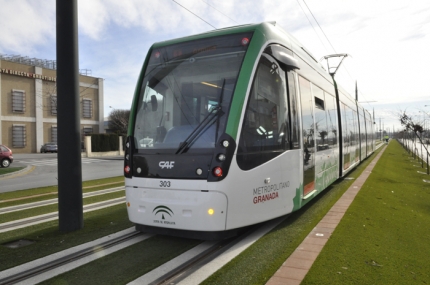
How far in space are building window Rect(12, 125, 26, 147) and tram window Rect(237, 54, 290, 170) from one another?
158ft

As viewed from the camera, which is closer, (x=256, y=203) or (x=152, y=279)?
(x=152, y=279)

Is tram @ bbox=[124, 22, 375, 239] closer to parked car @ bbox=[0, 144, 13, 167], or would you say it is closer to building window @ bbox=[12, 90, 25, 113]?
parked car @ bbox=[0, 144, 13, 167]

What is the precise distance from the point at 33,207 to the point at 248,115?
20.8 feet

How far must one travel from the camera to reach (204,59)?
18.9 ft

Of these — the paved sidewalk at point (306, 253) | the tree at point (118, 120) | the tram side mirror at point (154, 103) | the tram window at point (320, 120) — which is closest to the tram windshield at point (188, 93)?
the tram side mirror at point (154, 103)

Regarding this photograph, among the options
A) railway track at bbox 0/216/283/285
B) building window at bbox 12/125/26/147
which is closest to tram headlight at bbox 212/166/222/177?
railway track at bbox 0/216/283/285

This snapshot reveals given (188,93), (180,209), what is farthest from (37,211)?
(188,93)

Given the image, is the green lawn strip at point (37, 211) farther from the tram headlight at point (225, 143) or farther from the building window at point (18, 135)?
the building window at point (18, 135)

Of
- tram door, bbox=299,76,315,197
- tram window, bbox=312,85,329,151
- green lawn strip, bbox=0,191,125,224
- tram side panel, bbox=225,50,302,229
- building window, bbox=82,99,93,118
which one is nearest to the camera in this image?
tram side panel, bbox=225,50,302,229

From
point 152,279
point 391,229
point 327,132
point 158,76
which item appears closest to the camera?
point 152,279

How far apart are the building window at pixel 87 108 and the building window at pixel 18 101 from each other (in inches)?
333

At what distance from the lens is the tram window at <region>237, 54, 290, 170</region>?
5.29m

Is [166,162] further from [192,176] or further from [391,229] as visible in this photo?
[391,229]

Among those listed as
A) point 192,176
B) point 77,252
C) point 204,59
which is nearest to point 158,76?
point 204,59
